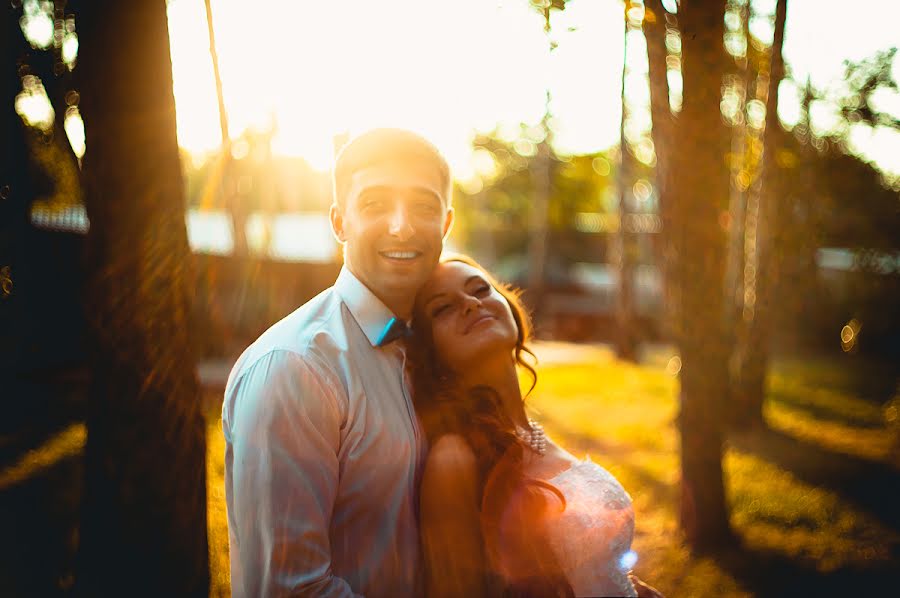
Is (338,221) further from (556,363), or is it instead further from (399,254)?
(556,363)

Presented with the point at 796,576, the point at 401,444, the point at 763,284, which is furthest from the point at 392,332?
the point at 763,284

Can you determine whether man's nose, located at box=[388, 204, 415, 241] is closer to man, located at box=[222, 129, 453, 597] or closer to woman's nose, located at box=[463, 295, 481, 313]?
man, located at box=[222, 129, 453, 597]

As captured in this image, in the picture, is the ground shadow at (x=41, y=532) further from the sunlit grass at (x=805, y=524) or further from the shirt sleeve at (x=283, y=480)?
the sunlit grass at (x=805, y=524)

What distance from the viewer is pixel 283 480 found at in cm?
195

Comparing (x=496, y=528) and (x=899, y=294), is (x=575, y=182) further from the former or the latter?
(x=496, y=528)

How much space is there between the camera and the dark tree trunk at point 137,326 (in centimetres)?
322

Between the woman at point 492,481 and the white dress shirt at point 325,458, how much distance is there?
129mm

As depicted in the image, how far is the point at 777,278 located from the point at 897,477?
327 cm

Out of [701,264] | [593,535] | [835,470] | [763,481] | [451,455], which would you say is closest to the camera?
[451,455]

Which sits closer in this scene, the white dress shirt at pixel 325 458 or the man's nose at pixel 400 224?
the white dress shirt at pixel 325 458

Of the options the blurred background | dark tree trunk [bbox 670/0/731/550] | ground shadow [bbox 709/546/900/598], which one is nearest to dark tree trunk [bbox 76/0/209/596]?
the blurred background

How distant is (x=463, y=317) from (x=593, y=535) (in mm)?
997

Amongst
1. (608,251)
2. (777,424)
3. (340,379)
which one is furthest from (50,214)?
(608,251)

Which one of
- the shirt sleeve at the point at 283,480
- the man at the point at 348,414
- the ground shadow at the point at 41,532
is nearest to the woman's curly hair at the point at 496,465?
the man at the point at 348,414
